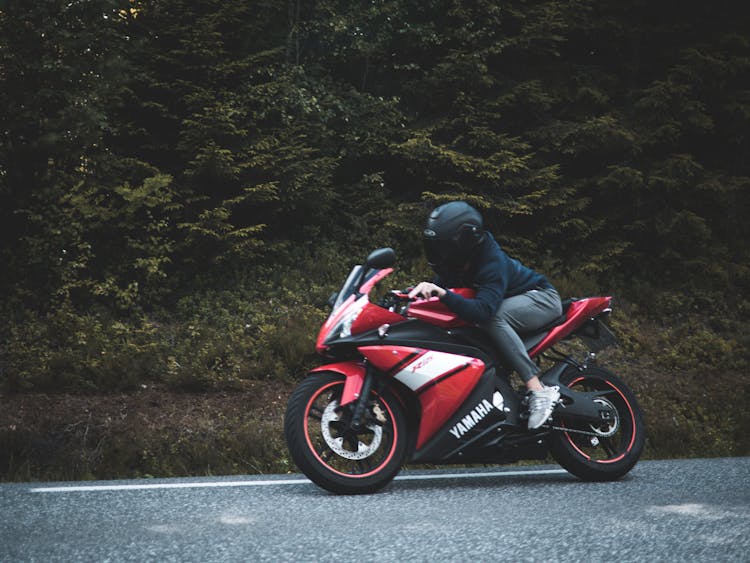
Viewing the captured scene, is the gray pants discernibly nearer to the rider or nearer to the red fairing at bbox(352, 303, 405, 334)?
the rider

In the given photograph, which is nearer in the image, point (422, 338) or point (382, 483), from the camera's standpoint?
point (382, 483)

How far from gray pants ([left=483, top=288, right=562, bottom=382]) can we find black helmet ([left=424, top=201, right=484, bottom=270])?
0.48 m

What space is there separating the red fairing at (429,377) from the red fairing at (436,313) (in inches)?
9.3

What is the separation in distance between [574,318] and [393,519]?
2.24 m

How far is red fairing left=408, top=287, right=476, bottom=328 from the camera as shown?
17.4 ft

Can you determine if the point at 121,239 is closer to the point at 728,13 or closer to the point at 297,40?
the point at 297,40

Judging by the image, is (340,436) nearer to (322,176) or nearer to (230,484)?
(230,484)

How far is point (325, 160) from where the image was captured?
41.0 feet

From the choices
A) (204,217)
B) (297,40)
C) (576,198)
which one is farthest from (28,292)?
(576,198)

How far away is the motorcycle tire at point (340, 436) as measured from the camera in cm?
476

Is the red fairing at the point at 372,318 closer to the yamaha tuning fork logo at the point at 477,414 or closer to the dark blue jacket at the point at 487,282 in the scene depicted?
the dark blue jacket at the point at 487,282

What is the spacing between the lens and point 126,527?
3928mm

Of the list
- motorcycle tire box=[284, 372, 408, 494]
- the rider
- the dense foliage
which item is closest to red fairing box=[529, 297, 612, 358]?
the rider

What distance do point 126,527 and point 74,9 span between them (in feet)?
30.4
